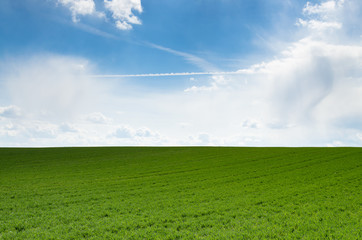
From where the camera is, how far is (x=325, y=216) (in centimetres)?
1357

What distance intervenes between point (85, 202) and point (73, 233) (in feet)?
20.4

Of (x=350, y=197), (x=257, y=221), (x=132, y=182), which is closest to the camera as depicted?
(x=257, y=221)

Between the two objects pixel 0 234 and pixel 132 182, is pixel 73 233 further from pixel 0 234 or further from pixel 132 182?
pixel 132 182

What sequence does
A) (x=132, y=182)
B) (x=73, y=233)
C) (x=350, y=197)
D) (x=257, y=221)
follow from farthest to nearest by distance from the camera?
(x=132, y=182) → (x=350, y=197) → (x=257, y=221) → (x=73, y=233)

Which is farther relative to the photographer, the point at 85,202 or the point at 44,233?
the point at 85,202

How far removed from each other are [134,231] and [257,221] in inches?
242

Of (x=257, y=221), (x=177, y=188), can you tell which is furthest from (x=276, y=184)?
(x=257, y=221)

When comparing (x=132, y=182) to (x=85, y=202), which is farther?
(x=132, y=182)

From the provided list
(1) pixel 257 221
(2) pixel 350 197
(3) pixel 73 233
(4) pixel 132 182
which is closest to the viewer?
(3) pixel 73 233

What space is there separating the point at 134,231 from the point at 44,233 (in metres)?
4.22

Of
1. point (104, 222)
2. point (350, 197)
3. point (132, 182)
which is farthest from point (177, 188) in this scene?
point (350, 197)

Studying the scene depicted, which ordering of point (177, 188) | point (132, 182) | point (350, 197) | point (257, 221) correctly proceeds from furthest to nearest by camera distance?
point (132, 182) → point (177, 188) → point (350, 197) → point (257, 221)

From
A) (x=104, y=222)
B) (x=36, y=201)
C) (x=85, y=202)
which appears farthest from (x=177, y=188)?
(x=36, y=201)

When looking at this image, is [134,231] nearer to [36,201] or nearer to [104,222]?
[104,222]
